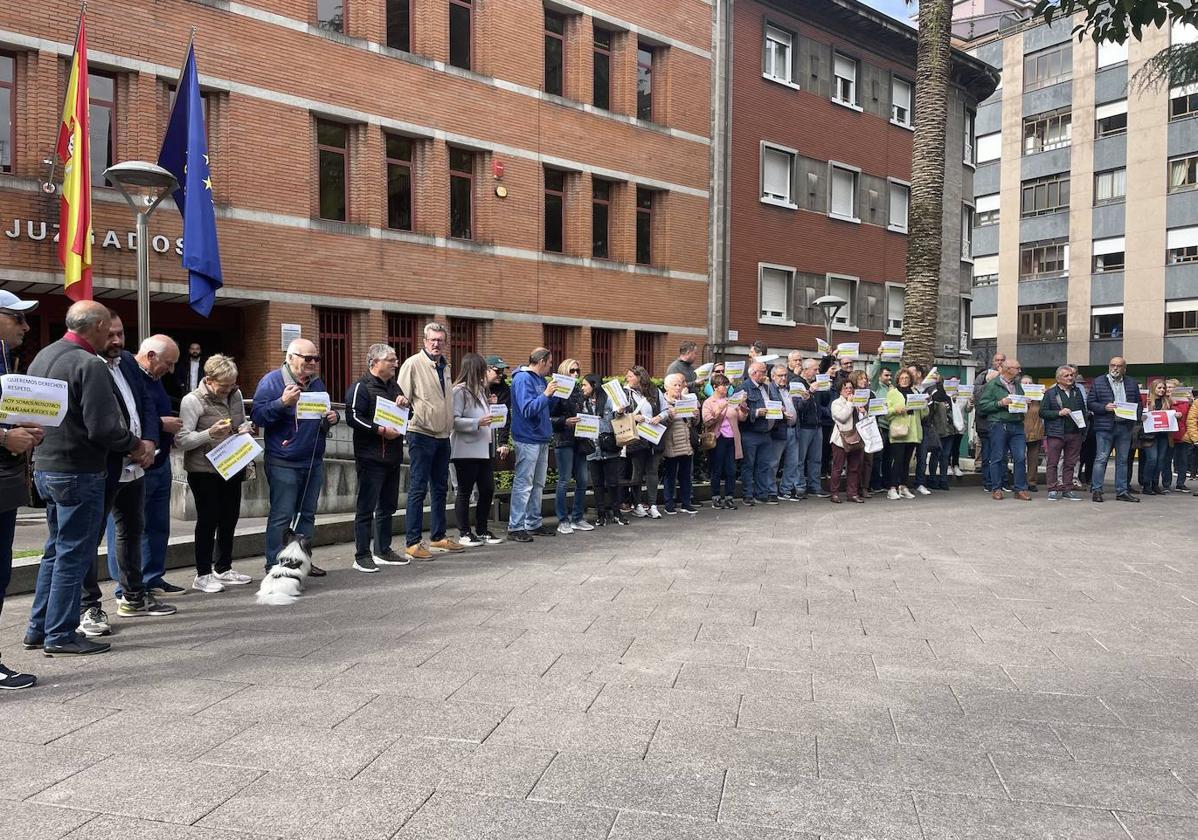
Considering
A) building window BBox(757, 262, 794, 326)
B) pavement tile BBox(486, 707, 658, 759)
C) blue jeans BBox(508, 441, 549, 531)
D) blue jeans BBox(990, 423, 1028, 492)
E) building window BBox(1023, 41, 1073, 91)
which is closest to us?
pavement tile BBox(486, 707, 658, 759)

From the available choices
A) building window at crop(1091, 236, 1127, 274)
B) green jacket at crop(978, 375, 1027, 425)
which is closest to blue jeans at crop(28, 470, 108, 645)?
green jacket at crop(978, 375, 1027, 425)

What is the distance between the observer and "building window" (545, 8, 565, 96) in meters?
23.2

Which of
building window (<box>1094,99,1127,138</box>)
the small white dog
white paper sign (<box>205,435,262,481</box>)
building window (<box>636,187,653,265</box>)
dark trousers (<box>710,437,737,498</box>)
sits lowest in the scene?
the small white dog

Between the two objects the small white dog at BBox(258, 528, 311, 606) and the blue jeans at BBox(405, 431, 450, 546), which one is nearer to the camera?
the small white dog at BBox(258, 528, 311, 606)

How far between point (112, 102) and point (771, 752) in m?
16.6

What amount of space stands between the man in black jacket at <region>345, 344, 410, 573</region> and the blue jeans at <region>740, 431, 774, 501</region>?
20.5 ft

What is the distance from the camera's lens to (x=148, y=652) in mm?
5832

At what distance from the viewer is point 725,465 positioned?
44.3 feet

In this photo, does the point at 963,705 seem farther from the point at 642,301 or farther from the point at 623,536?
the point at 642,301

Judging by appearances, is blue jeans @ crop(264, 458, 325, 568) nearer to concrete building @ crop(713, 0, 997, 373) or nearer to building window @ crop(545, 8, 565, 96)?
building window @ crop(545, 8, 565, 96)

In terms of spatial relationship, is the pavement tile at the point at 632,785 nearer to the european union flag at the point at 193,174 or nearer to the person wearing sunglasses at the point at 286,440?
the person wearing sunglasses at the point at 286,440

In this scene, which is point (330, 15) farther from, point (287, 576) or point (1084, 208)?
point (1084, 208)

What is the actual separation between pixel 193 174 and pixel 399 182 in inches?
283

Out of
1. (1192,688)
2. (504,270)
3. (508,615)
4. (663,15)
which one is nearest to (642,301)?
(504,270)
